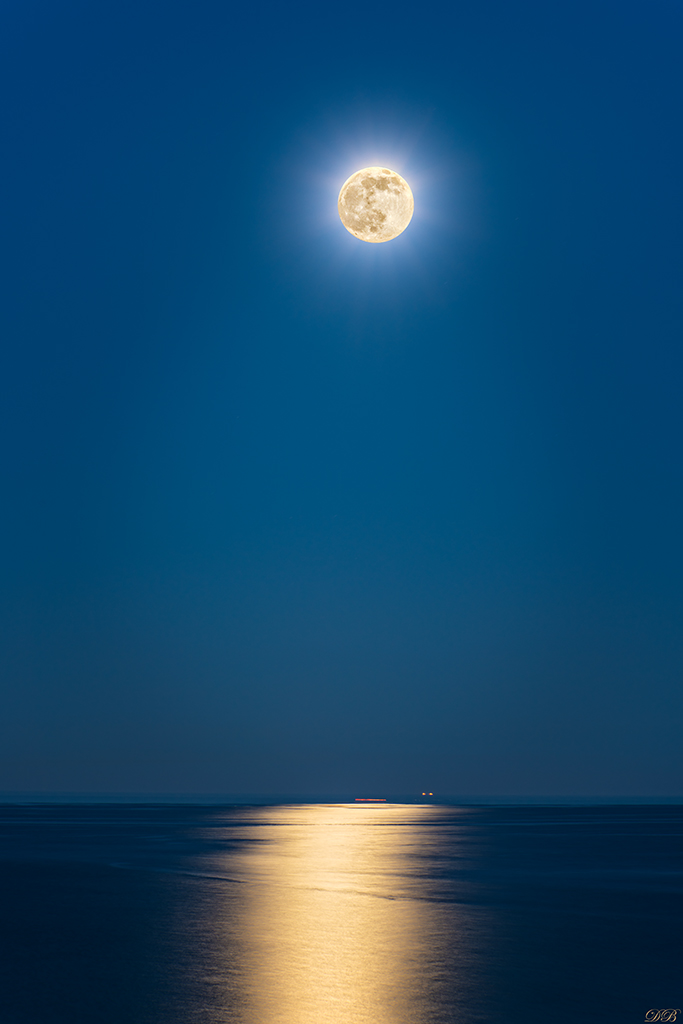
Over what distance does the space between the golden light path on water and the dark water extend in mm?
45

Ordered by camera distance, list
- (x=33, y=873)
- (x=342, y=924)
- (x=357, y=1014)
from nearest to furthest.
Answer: (x=357, y=1014)
(x=342, y=924)
(x=33, y=873)

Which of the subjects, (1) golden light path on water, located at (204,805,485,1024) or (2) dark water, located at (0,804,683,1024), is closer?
(1) golden light path on water, located at (204,805,485,1024)

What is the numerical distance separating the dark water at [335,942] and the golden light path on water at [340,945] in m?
0.04

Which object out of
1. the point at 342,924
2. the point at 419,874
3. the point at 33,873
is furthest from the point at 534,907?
the point at 33,873

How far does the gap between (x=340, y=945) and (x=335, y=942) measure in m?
0.23

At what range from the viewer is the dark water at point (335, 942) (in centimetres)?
930

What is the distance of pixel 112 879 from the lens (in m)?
21.7

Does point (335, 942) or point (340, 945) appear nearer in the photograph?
point (340, 945)

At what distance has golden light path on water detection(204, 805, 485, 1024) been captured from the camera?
915 centimetres

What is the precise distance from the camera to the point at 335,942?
492 inches

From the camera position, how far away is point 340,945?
12289mm

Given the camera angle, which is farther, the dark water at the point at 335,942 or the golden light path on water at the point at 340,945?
the dark water at the point at 335,942

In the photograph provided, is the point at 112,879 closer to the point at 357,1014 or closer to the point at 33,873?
the point at 33,873

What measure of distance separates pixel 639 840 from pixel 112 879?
32103 millimetres
